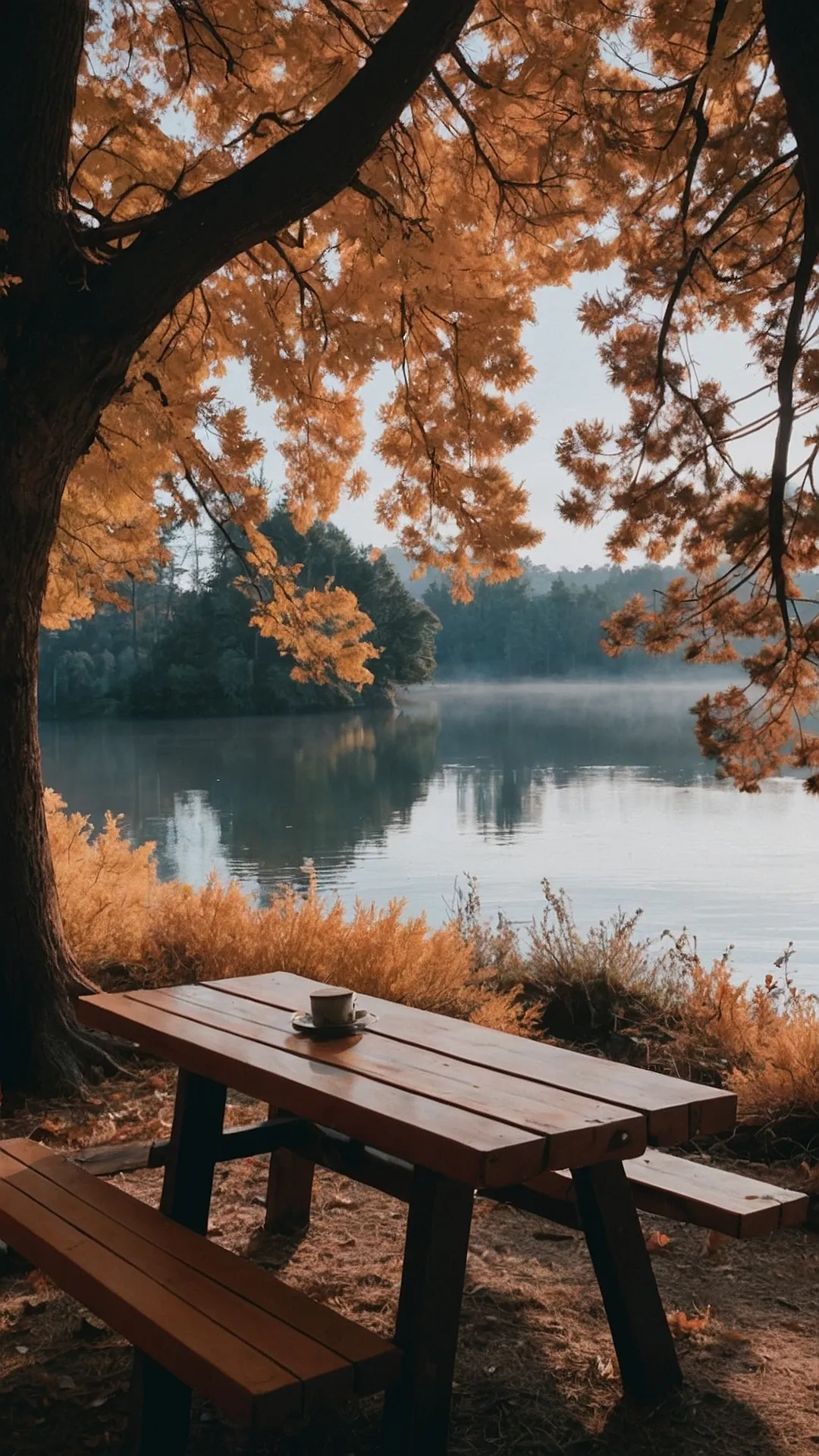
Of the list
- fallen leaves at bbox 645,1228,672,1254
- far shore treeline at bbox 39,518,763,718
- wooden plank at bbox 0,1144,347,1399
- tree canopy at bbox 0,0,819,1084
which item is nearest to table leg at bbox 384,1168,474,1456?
wooden plank at bbox 0,1144,347,1399

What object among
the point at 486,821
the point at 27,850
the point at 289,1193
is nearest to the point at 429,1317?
the point at 289,1193

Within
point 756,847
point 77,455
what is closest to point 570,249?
point 77,455

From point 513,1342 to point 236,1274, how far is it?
0.92 m

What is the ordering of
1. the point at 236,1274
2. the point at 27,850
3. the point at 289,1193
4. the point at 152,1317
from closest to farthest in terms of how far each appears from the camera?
the point at 152,1317 → the point at 236,1274 → the point at 289,1193 → the point at 27,850

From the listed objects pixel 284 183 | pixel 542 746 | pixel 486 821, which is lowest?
pixel 486 821

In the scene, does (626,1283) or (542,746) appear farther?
(542,746)

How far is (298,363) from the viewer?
6.92 meters

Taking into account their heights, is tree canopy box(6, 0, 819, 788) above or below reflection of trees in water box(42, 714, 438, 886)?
above

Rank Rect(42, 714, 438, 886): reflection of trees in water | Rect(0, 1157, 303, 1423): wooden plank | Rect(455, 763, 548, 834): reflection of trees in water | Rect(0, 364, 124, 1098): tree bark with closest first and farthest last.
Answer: Rect(0, 1157, 303, 1423): wooden plank → Rect(0, 364, 124, 1098): tree bark → Rect(42, 714, 438, 886): reflection of trees in water → Rect(455, 763, 548, 834): reflection of trees in water

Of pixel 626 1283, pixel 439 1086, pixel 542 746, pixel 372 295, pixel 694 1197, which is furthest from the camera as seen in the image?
pixel 542 746

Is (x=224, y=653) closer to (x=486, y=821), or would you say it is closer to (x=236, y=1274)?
(x=486, y=821)

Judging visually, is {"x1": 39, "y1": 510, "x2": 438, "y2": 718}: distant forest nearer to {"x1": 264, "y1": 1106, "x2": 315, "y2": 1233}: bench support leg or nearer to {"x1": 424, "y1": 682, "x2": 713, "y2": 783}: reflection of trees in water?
{"x1": 424, "y1": 682, "x2": 713, "y2": 783}: reflection of trees in water

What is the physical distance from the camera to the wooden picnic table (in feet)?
7.75

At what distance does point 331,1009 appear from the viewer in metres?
3.07
